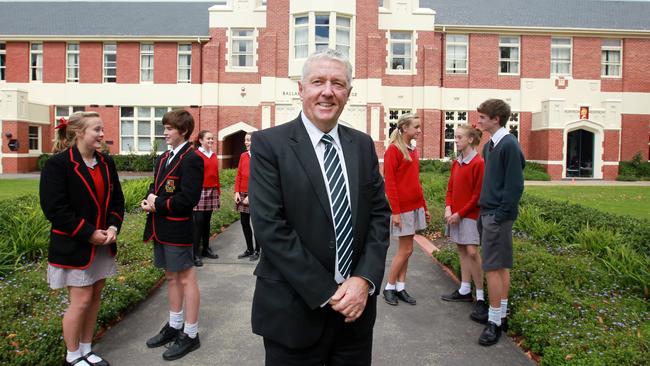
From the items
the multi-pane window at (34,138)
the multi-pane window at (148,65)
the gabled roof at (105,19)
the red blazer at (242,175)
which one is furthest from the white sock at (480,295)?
the multi-pane window at (34,138)

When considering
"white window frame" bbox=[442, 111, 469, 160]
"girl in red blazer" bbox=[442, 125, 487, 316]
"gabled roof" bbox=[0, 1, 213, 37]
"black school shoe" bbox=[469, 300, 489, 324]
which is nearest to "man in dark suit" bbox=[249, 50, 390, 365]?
"black school shoe" bbox=[469, 300, 489, 324]

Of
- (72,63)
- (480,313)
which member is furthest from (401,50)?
(480,313)

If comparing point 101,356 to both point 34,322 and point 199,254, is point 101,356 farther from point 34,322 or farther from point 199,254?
point 199,254

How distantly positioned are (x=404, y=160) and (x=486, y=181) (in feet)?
3.51

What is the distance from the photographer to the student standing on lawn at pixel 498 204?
4227 mm

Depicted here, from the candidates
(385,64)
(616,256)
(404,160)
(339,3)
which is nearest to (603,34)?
(385,64)

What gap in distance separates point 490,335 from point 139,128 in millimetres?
25326

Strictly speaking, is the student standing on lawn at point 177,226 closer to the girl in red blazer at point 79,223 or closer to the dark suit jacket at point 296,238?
the girl in red blazer at point 79,223

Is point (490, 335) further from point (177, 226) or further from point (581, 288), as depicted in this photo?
point (177, 226)

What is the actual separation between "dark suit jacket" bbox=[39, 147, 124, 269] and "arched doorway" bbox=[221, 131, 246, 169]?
22.0 m

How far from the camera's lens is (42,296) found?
504cm

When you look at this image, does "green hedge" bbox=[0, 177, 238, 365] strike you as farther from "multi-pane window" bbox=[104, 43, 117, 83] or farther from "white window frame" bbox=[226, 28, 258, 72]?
"multi-pane window" bbox=[104, 43, 117, 83]

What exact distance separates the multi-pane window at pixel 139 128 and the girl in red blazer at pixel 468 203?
2345 centimetres

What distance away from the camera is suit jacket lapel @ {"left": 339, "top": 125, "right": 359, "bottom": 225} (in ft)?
7.91
